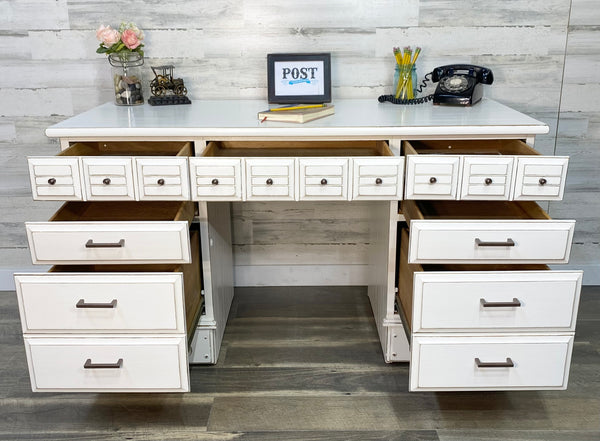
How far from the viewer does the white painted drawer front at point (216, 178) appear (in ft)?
5.45

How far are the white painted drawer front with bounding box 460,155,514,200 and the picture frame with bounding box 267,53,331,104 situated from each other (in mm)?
678

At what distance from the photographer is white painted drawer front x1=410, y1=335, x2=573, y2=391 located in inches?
62.6

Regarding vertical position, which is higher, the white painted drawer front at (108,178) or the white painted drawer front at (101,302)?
the white painted drawer front at (108,178)

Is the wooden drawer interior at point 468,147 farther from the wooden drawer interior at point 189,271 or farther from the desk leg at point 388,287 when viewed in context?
the wooden drawer interior at point 189,271

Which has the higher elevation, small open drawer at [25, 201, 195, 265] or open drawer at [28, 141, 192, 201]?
open drawer at [28, 141, 192, 201]

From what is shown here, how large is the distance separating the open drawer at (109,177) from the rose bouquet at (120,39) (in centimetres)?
58

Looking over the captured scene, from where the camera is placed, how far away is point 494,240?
1604mm

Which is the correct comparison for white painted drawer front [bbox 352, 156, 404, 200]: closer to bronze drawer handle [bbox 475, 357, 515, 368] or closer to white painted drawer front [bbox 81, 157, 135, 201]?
bronze drawer handle [bbox 475, 357, 515, 368]

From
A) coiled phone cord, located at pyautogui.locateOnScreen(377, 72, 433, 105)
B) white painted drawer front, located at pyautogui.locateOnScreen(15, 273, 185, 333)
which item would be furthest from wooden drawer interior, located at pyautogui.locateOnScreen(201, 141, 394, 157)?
white painted drawer front, located at pyautogui.locateOnScreen(15, 273, 185, 333)

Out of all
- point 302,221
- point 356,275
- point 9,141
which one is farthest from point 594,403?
point 9,141

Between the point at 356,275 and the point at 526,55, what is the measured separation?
1.13 m

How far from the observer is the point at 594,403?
1.80 meters

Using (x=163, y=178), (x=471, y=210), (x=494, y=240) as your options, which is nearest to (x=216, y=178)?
(x=163, y=178)

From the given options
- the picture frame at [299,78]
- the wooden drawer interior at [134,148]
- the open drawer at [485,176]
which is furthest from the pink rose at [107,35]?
the open drawer at [485,176]
